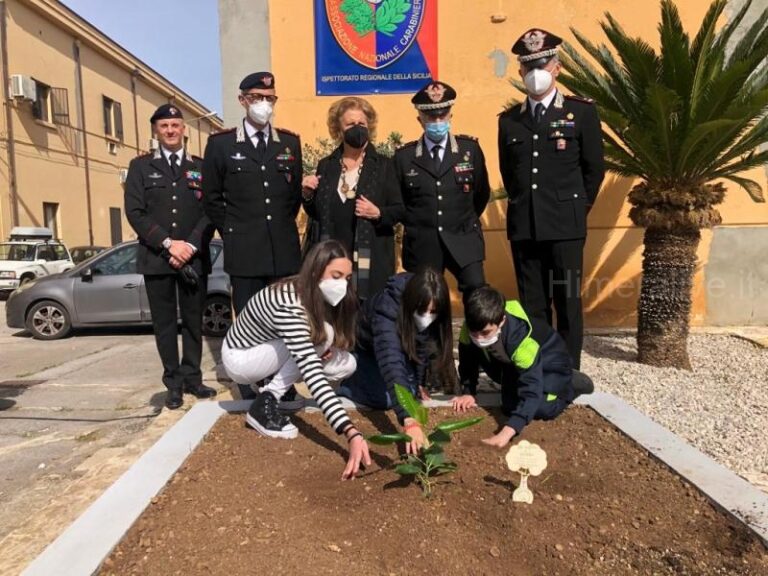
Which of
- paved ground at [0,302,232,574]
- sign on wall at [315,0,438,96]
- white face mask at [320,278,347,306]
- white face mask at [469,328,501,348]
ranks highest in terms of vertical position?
sign on wall at [315,0,438,96]

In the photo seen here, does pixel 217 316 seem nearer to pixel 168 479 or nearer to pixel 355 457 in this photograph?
pixel 168 479

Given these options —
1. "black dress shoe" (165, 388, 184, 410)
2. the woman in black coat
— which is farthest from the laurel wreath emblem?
"black dress shoe" (165, 388, 184, 410)

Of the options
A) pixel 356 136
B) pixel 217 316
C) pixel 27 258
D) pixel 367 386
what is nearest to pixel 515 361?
pixel 367 386

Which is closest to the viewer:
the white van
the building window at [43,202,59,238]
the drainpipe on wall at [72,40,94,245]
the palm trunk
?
the palm trunk

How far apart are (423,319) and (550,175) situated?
128 cm

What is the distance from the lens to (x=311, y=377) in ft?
8.59

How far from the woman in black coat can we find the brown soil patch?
1245 millimetres

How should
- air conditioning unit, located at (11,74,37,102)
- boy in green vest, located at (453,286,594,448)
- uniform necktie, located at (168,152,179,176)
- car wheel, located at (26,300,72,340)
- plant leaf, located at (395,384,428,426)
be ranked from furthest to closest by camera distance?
air conditioning unit, located at (11,74,37,102) → car wheel, located at (26,300,72,340) → uniform necktie, located at (168,152,179,176) → boy in green vest, located at (453,286,594,448) → plant leaf, located at (395,384,428,426)

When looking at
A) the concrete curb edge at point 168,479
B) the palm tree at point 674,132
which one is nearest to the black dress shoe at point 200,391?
the concrete curb edge at point 168,479

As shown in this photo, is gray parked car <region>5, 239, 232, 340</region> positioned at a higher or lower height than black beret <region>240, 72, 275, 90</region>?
lower

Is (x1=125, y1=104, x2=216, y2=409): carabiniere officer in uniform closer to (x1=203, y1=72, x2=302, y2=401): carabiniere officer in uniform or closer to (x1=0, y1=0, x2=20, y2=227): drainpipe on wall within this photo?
(x1=203, y1=72, x2=302, y2=401): carabiniere officer in uniform

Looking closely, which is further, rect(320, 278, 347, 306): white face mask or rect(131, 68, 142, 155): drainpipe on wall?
rect(131, 68, 142, 155): drainpipe on wall

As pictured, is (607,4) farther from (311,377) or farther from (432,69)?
(311,377)

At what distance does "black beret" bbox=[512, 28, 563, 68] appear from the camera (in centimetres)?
337
